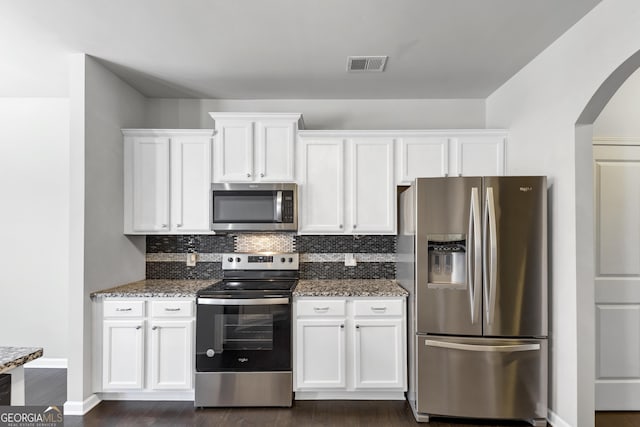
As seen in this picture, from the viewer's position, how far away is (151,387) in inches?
118

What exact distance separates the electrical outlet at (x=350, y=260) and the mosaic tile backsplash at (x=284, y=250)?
3cm

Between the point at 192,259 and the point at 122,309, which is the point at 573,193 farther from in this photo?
the point at 122,309

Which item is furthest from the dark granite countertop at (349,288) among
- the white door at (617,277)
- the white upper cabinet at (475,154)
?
the white door at (617,277)

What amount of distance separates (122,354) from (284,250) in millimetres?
1605

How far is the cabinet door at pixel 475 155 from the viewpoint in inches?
134

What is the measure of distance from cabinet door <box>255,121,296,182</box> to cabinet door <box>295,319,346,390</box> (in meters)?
1.28

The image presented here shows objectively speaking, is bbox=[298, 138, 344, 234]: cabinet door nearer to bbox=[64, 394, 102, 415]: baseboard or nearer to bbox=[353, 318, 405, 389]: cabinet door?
bbox=[353, 318, 405, 389]: cabinet door

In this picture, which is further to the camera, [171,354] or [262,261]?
[262,261]

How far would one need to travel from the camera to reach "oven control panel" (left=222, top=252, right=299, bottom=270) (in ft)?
12.0

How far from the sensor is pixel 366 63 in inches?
118

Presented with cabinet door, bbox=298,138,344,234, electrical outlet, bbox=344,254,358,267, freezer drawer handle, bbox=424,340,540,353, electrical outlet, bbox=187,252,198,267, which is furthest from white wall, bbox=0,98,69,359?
freezer drawer handle, bbox=424,340,540,353

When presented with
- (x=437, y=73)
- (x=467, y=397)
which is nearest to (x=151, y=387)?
(x=467, y=397)

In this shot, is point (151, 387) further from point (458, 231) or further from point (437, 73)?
point (437, 73)

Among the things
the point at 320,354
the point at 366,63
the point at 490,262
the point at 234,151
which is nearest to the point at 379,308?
the point at 320,354
